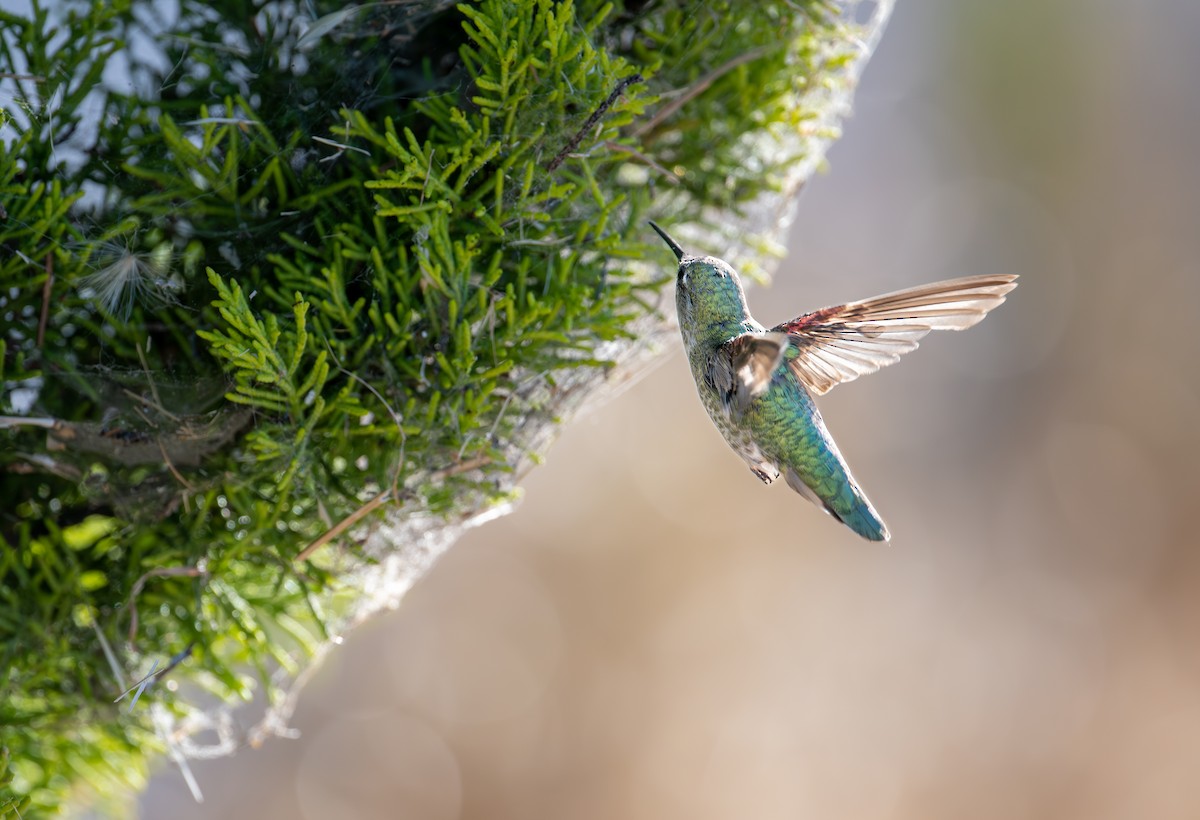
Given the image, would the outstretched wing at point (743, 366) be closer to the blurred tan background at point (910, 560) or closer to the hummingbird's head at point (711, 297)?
the hummingbird's head at point (711, 297)

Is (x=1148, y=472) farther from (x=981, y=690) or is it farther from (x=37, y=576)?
(x=37, y=576)

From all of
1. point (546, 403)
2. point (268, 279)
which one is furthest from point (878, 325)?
point (268, 279)

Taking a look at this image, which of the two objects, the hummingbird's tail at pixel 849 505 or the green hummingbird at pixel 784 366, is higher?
the green hummingbird at pixel 784 366

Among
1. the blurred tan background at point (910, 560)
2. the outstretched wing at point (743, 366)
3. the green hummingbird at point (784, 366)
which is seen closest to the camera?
the outstretched wing at point (743, 366)

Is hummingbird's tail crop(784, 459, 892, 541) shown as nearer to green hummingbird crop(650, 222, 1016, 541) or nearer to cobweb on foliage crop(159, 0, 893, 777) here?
green hummingbird crop(650, 222, 1016, 541)

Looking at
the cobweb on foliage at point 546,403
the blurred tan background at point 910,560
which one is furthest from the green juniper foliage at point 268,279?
the blurred tan background at point 910,560
